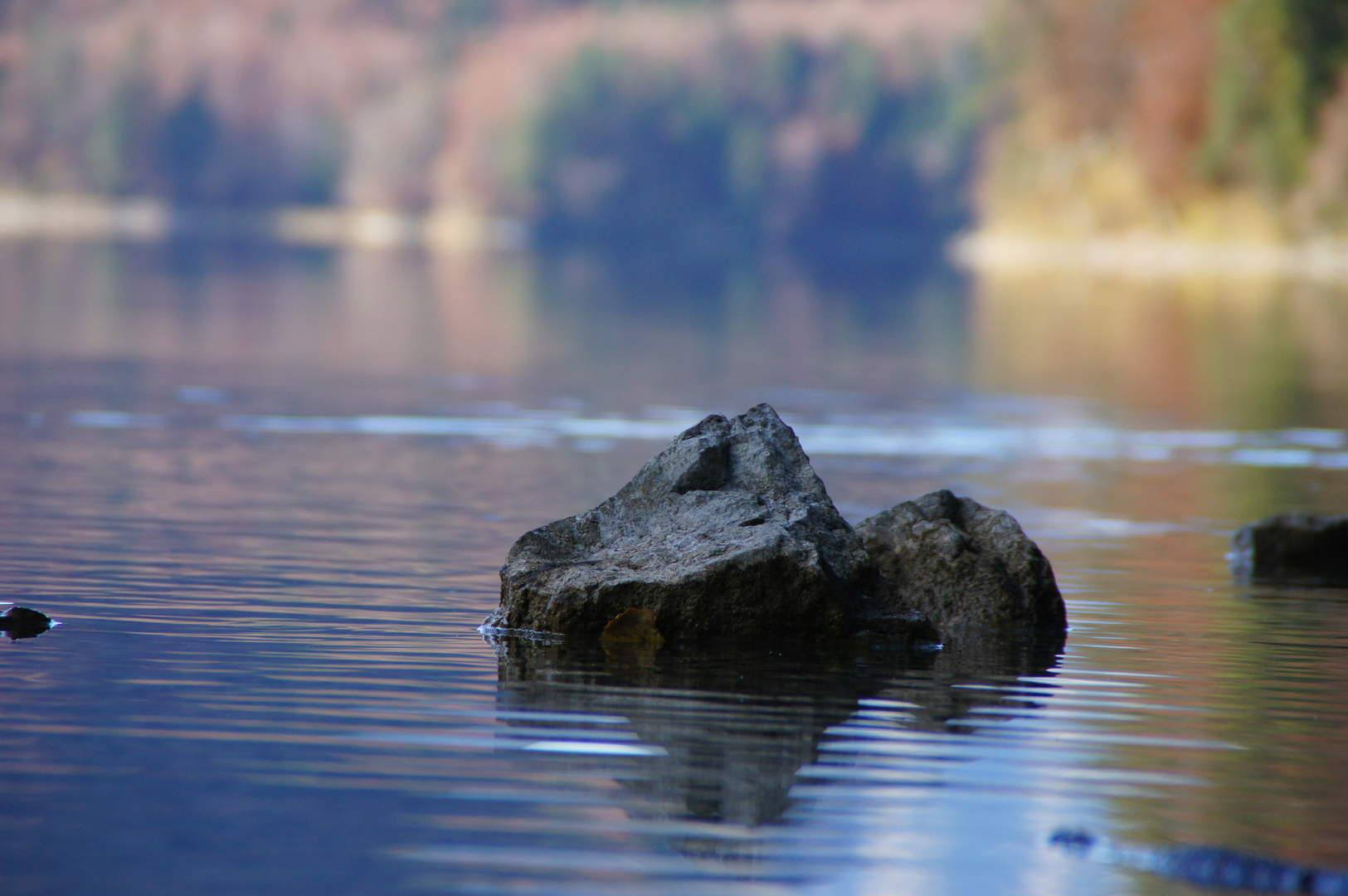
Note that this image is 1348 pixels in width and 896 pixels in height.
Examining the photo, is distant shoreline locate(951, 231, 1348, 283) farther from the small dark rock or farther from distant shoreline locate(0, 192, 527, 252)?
the small dark rock

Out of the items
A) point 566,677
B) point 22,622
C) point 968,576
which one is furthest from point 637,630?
point 22,622

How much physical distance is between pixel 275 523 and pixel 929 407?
34.3ft

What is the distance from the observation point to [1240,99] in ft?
220

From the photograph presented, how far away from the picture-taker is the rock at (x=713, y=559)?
8078 millimetres

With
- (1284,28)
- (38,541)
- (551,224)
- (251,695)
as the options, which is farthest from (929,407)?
(551,224)

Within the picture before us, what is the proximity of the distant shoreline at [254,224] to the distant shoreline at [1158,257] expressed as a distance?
76.6 ft

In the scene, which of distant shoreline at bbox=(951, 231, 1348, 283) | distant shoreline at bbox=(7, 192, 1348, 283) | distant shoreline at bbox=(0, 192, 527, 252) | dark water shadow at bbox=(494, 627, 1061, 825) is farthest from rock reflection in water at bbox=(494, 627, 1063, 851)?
distant shoreline at bbox=(0, 192, 527, 252)

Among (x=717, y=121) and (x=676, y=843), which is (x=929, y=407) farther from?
(x=717, y=121)

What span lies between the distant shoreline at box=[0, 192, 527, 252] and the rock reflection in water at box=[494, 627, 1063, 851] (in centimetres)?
7080

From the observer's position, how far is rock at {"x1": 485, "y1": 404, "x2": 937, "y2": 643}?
808 cm

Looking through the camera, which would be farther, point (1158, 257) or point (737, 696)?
point (1158, 257)

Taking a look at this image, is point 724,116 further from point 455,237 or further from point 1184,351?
point 1184,351

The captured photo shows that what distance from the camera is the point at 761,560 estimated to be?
802cm

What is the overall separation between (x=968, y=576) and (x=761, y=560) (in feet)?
3.95
